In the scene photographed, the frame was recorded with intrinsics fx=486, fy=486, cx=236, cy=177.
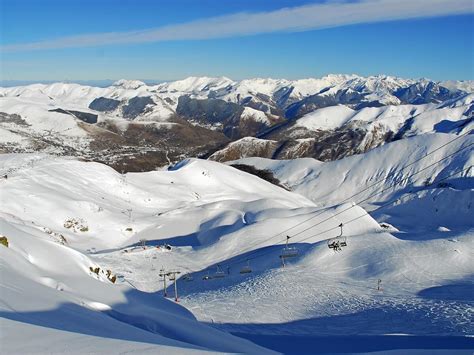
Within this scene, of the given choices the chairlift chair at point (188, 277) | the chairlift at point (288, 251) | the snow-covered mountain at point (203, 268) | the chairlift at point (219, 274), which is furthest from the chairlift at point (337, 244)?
the chairlift chair at point (188, 277)

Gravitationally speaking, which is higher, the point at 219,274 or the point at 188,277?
the point at 219,274

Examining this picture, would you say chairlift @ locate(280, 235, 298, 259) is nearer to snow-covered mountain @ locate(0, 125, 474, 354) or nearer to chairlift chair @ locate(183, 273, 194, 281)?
snow-covered mountain @ locate(0, 125, 474, 354)

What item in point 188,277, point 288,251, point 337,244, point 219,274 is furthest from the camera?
point 288,251

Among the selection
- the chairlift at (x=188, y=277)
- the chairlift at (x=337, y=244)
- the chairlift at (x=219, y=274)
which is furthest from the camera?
the chairlift at (x=188, y=277)

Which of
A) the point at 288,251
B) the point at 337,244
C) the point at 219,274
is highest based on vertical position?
the point at 337,244

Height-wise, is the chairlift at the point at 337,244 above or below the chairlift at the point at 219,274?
above

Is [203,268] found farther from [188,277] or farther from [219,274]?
[219,274]

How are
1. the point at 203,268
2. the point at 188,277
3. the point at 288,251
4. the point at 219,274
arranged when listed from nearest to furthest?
the point at 219,274, the point at 188,277, the point at 288,251, the point at 203,268

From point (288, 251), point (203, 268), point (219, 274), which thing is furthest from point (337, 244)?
point (203, 268)

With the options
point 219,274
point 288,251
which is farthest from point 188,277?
point 288,251

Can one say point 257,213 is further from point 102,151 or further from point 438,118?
point 438,118

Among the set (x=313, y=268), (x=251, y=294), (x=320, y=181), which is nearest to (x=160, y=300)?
(x=251, y=294)

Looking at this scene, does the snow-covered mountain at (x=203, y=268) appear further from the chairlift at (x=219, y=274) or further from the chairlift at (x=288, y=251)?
the chairlift at (x=288, y=251)

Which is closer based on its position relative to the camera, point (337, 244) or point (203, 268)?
point (337, 244)
